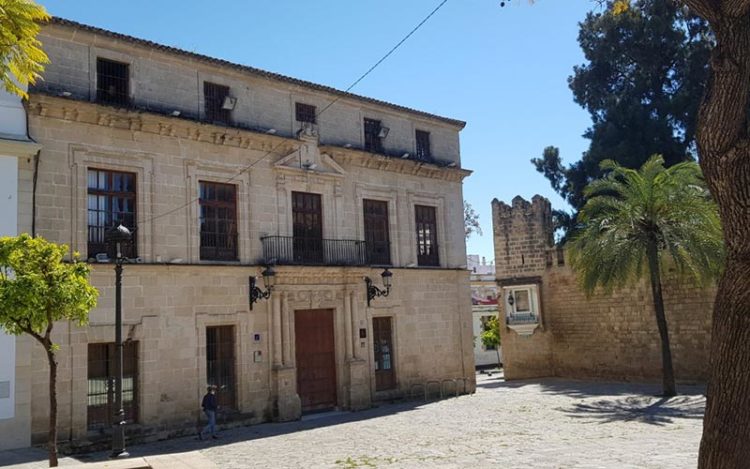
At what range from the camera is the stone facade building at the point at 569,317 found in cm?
2139

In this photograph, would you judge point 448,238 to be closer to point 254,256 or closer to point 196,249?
point 254,256

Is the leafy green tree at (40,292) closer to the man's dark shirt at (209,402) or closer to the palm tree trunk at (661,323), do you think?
the man's dark shirt at (209,402)

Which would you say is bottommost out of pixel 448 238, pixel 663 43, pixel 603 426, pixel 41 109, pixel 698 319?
pixel 603 426

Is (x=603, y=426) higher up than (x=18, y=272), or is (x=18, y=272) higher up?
(x=18, y=272)

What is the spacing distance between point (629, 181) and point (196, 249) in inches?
490

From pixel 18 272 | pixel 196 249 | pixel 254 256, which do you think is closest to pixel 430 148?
pixel 254 256

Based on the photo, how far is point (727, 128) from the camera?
4914 mm

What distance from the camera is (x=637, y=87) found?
98.9 feet

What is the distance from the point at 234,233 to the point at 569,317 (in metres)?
14.3

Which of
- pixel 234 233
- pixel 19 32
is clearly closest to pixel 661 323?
pixel 234 233

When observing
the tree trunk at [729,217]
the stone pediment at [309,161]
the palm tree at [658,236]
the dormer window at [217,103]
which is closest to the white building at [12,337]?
the dormer window at [217,103]

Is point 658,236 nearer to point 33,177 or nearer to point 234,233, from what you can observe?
point 234,233

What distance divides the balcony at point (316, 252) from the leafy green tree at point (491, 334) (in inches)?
536

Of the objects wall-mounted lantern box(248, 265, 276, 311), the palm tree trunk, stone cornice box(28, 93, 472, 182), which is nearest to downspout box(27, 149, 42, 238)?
stone cornice box(28, 93, 472, 182)
